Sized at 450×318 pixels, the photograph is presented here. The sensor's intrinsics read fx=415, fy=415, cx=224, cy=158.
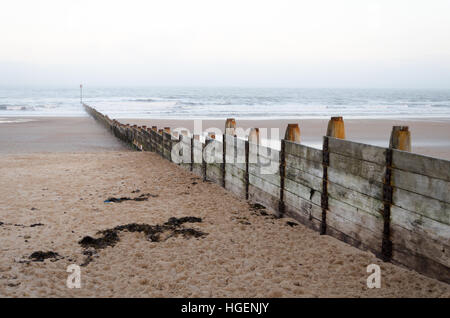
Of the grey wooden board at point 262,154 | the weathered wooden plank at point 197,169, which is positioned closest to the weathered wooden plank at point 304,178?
the grey wooden board at point 262,154

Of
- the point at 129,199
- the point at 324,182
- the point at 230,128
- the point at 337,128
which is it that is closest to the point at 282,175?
the point at 324,182

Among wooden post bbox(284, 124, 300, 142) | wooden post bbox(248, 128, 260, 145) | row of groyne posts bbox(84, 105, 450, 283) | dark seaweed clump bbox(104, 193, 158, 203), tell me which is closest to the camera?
row of groyne posts bbox(84, 105, 450, 283)

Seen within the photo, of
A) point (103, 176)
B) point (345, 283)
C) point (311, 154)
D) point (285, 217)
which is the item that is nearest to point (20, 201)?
point (103, 176)

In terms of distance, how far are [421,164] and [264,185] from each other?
331 centimetres

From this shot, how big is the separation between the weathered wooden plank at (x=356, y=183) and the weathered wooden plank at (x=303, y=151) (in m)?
0.31

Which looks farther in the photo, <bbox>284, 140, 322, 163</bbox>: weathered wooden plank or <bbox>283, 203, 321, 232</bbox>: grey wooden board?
<bbox>283, 203, 321, 232</bbox>: grey wooden board

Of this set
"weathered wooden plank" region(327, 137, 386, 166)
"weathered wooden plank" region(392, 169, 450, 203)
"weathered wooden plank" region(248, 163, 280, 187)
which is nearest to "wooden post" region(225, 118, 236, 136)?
"weathered wooden plank" region(248, 163, 280, 187)

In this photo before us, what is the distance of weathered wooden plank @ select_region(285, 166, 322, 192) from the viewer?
583 centimetres

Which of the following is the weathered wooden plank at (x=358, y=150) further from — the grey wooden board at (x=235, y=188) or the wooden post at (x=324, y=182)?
the grey wooden board at (x=235, y=188)

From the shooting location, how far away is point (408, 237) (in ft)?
14.3

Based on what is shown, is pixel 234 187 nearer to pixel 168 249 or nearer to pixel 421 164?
pixel 168 249

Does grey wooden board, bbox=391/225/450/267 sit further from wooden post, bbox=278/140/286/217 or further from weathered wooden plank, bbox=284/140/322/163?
wooden post, bbox=278/140/286/217
